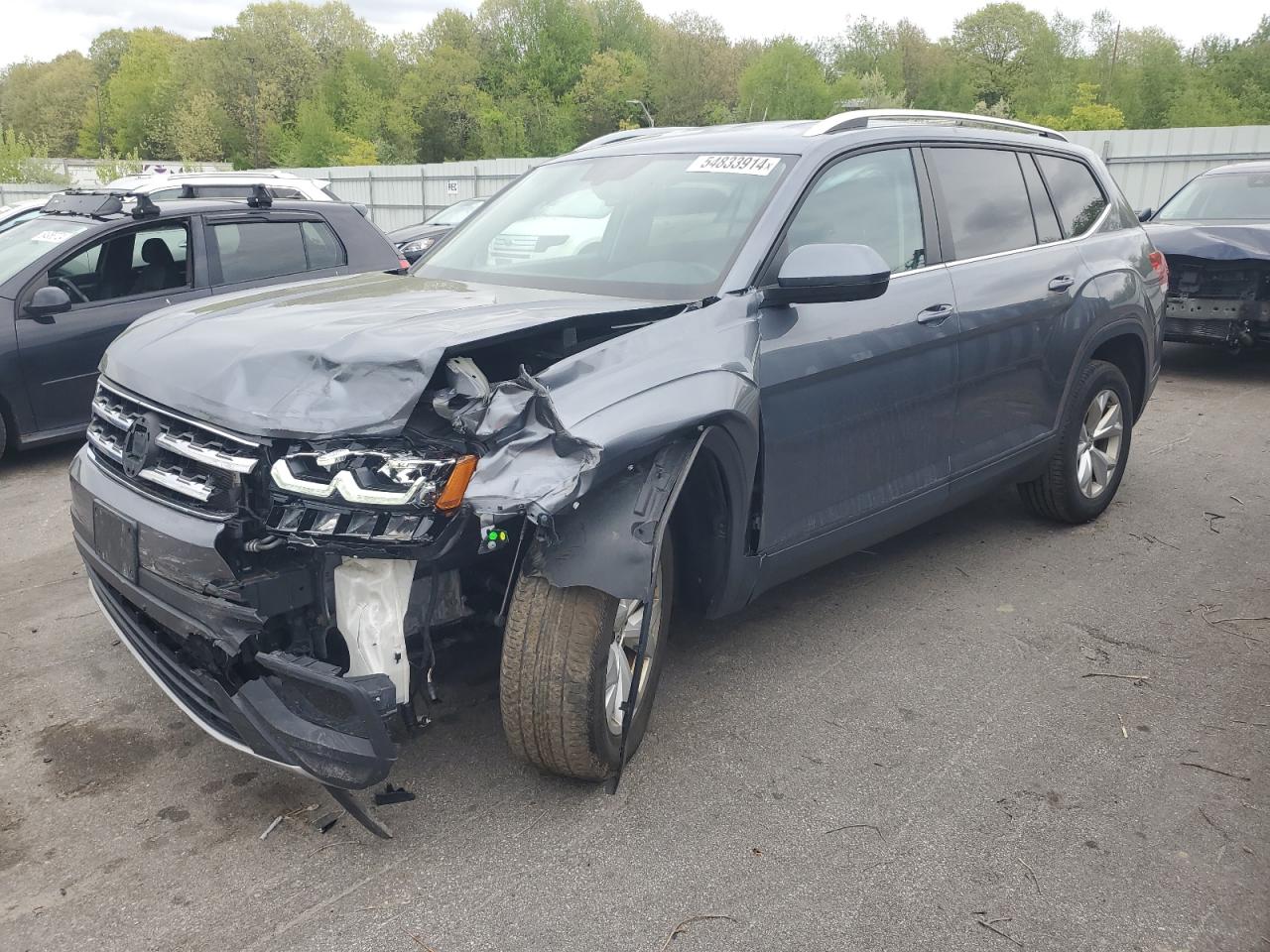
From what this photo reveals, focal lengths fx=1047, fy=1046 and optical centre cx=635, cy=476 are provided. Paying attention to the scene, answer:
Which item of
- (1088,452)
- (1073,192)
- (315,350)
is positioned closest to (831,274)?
(315,350)

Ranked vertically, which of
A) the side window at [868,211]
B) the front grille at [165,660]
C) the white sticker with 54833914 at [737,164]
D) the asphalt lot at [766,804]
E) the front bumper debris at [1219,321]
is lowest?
the asphalt lot at [766,804]

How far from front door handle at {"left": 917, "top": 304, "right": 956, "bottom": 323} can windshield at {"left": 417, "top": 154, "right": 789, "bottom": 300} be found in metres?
0.76

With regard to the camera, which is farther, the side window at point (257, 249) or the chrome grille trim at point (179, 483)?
the side window at point (257, 249)

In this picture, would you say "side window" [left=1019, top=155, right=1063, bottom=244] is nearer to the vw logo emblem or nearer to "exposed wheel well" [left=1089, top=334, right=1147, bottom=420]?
"exposed wheel well" [left=1089, top=334, right=1147, bottom=420]

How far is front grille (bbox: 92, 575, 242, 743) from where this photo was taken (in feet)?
8.67

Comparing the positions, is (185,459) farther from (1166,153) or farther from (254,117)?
(254,117)

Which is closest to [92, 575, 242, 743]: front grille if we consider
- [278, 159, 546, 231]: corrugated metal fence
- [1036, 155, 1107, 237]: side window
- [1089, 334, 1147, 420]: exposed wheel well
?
[1036, 155, 1107, 237]: side window

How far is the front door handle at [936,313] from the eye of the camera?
3839mm

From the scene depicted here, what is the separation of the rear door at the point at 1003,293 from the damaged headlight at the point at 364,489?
233 cm

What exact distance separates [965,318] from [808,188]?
902mm

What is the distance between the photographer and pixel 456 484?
8.32 feet

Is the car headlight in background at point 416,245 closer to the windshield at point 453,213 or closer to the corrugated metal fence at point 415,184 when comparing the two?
the windshield at point 453,213

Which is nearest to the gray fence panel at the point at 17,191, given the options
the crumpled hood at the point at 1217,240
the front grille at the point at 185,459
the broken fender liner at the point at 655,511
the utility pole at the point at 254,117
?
the crumpled hood at the point at 1217,240

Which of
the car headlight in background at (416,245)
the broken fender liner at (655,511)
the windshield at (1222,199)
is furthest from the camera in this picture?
the car headlight in background at (416,245)
